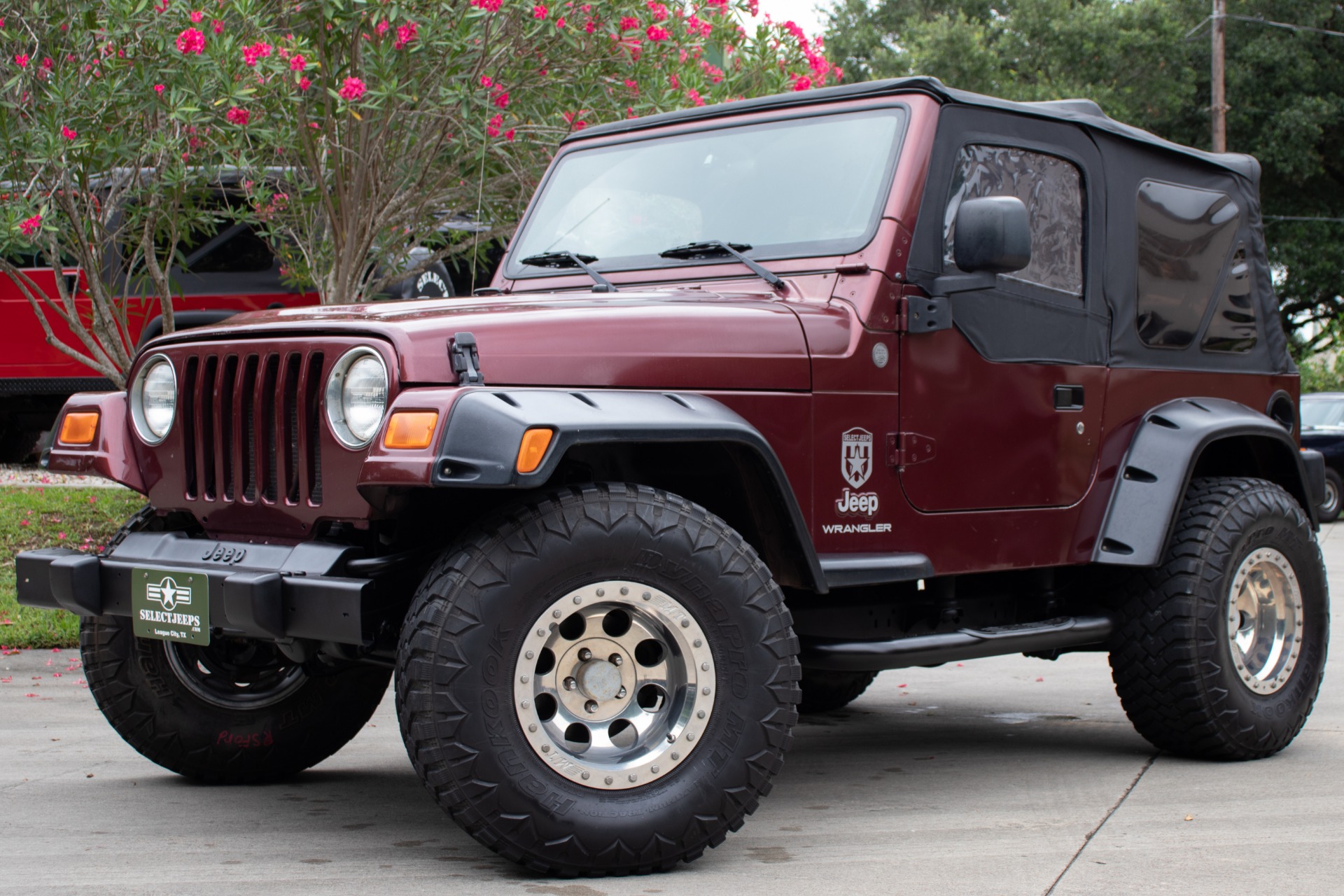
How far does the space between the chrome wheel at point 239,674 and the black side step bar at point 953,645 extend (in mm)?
1658

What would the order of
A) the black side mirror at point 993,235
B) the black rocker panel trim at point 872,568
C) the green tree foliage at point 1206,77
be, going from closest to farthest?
the black rocker panel trim at point 872,568 → the black side mirror at point 993,235 → the green tree foliage at point 1206,77

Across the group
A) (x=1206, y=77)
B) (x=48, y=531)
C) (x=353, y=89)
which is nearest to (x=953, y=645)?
(x=353, y=89)

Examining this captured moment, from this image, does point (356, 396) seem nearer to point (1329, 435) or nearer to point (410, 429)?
point (410, 429)

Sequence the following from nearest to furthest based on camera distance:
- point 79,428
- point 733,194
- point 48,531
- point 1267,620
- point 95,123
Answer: point 79,428 → point 733,194 → point 1267,620 → point 95,123 → point 48,531

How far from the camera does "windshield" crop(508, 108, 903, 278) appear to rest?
4.86m

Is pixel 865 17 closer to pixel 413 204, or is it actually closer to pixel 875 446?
pixel 413 204

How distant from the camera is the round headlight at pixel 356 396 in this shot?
3854 millimetres

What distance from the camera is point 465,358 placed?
3818mm

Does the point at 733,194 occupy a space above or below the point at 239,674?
above

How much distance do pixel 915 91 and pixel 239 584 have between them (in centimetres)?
257

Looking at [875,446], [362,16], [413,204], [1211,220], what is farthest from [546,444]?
[413,204]

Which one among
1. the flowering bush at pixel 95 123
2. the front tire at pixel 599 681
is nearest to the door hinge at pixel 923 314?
the front tire at pixel 599 681

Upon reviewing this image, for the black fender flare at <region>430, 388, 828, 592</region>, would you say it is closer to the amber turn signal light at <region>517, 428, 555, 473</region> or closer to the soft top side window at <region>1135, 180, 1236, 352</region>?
the amber turn signal light at <region>517, 428, 555, 473</region>

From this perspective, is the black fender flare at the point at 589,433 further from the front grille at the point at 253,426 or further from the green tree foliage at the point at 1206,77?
the green tree foliage at the point at 1206,77
